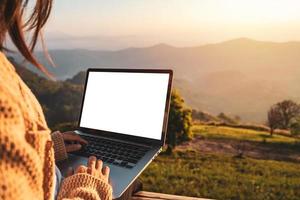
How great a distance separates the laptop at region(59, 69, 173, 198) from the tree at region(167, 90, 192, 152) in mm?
1795

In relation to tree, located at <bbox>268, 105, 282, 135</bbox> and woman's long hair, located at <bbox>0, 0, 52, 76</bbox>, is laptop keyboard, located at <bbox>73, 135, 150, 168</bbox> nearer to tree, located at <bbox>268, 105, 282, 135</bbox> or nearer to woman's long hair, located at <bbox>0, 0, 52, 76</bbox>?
woman's long hair, located at <bbox>0, 0, 52, 76</bbox>

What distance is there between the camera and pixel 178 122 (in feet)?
10.2

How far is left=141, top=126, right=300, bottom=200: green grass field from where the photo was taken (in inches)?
109

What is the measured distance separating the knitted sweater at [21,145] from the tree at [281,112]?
2687 mm

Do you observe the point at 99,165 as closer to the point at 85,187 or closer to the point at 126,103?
the point at 85,187

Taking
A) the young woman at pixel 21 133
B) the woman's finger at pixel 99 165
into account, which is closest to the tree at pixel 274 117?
the woman's finger at pixel 99 165

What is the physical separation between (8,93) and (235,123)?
110 inches

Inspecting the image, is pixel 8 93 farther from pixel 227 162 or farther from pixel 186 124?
pixel 227 162

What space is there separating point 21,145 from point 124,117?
773mm

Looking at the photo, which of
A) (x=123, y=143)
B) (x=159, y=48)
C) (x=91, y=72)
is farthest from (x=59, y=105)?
(x=123, y=143)

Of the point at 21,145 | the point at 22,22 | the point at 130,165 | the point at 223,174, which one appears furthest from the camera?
the point at 223,174

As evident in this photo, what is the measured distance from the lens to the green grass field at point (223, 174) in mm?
2773

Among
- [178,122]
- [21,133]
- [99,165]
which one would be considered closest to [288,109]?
[178,122]

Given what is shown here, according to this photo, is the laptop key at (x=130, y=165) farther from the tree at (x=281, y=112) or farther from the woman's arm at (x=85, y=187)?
the tree at (x=281, y=112)
